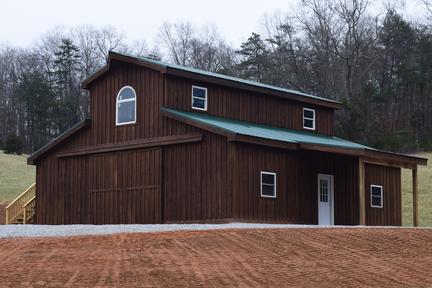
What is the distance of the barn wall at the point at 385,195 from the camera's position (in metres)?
29.3

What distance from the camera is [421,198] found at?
4341 cm

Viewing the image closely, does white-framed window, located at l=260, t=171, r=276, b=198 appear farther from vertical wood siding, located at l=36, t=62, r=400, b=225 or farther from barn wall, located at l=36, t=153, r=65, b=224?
barn wall, located at l=36, t=153, r=65, b=224

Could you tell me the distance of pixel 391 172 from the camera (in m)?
30.6

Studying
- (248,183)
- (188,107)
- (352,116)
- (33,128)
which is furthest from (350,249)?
(33,128)

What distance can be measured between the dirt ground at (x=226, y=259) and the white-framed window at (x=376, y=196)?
34.3ft

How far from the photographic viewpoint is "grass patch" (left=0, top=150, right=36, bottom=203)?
49.6m

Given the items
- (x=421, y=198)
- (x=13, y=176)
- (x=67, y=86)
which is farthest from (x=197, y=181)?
(x=67, y=86)

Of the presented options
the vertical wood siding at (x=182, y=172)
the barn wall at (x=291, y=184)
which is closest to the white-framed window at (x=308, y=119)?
the vertical wood siding at (x=182, y=172)

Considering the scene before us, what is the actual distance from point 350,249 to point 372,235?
1936mm

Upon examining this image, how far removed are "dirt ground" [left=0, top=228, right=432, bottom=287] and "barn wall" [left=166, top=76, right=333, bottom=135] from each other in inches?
387

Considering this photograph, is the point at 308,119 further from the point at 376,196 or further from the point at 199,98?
the point at 199,98

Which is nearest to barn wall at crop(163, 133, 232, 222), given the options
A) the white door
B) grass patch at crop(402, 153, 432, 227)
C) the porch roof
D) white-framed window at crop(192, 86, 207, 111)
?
the porch roof

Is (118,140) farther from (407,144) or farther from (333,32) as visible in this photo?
(333,32)

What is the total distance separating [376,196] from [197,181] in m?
8.22
